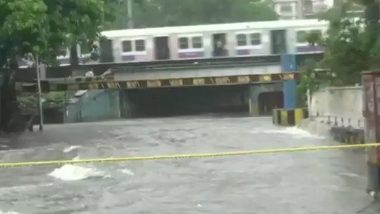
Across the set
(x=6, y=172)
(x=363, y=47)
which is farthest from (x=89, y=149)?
(x=363, y=47)

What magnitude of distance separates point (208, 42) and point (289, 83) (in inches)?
307

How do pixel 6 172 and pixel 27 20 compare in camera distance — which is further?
pixel 27 20

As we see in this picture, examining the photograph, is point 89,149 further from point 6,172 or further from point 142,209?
point 142,209

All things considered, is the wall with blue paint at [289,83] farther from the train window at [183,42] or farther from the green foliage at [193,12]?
the green foliage at [193,12]

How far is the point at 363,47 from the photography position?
2822cm

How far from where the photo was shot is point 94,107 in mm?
61906

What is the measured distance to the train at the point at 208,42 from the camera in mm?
55125

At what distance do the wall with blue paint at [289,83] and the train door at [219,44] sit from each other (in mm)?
6489

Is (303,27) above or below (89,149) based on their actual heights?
above

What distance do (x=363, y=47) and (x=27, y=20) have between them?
36.9 feet

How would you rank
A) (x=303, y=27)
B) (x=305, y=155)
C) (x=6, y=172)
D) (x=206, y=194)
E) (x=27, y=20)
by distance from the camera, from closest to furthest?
(x=206, y=194)
(x=6, y=172)
(x=305, y=155)
(x=27, y=20)
(x=303, y=27)

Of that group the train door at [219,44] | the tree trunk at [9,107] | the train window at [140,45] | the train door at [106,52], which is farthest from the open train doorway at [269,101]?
the tree trunk at [9,107]

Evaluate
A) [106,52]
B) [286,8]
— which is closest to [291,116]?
[106,52]

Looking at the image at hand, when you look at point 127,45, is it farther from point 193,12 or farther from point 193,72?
point 193,12
